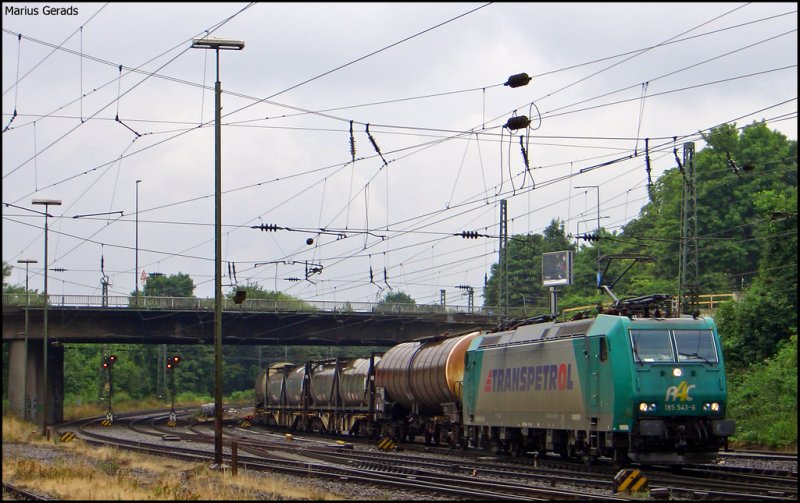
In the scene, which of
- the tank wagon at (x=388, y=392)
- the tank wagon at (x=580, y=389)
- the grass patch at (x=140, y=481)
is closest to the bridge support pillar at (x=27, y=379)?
the tank wagon at (x=388, y=392)

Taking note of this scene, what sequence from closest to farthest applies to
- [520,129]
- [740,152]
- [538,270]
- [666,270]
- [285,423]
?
[520,129] → [285,423] → [740,152] → [666,270] → [538,270]

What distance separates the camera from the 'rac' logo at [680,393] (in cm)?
2330

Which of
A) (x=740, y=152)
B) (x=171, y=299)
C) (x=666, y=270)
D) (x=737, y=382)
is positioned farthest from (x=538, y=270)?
(x=737, y=382)

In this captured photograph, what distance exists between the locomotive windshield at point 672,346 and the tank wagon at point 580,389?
0.9 inches

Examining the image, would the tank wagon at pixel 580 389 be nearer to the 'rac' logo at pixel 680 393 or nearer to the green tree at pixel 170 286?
the 'rac' logo at pixel 680 393

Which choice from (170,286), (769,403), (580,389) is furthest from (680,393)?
(170,286)

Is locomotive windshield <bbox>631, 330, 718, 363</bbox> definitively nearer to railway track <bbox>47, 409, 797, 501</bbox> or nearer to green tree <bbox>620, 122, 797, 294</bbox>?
railway track <bbox>47, 409, 797, 501</bbox>

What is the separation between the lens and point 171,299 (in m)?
67.1

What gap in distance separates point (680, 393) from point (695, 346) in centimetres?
129

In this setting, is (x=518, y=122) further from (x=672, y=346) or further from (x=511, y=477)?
(x=511, y=477)

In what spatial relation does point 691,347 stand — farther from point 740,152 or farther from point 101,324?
point 740,152

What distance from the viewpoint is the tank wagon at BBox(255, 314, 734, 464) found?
23.1 m

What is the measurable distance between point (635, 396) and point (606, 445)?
143 cm

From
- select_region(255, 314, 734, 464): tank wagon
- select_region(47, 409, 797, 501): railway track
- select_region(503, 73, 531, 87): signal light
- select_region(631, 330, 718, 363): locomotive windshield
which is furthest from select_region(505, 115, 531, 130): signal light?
select_region(47, 409, 797, 501): railway track
